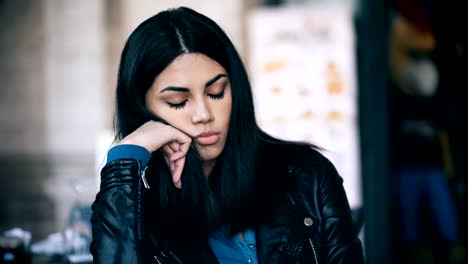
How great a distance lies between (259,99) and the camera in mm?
4273

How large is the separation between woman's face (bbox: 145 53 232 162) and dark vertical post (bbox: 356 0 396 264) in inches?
103

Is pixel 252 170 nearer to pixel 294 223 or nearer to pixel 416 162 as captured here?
pixel 294 223

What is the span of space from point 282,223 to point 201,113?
1.32 feet

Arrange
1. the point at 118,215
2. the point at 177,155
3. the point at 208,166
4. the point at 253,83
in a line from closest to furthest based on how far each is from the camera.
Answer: the point at 118,215
the point at 177,155
the point at 208,166
the point at 253,83

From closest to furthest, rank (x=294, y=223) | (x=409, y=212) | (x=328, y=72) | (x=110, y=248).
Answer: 1. (x=110, y=248)
2. (x=294, y=223)
3. (x=328, y=72)
4. (x=409, y=212)

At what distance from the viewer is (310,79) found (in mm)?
4227

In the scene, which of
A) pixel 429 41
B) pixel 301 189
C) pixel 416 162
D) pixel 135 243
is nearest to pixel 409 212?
pixel 416 162

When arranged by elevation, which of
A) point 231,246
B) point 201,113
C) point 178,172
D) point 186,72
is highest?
point 186,72

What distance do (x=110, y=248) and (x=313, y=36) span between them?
9.31 feet

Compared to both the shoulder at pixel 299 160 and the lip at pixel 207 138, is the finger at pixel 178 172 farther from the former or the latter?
the shoulder at pixel 299 160

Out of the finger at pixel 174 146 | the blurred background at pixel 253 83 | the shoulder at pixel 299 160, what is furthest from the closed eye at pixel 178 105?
the blurred background at pixel 253 83

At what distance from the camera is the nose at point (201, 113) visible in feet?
5.60

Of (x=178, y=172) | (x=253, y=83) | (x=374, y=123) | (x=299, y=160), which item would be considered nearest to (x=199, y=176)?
(x=178, y=172)

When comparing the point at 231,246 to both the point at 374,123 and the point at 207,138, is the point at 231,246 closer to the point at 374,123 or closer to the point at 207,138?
the point at 207,138
